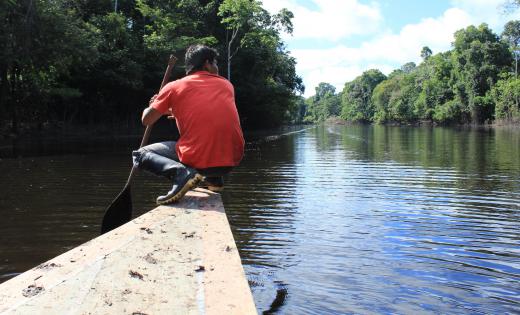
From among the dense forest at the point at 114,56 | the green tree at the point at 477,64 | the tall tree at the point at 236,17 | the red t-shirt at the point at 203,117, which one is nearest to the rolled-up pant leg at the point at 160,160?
the red t-shirt at the point at 203,117

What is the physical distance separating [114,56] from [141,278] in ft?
101

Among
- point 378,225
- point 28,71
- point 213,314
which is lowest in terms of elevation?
point 378,225

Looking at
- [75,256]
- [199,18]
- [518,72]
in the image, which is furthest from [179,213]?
[518,72]

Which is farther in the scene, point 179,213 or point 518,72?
point 518,72

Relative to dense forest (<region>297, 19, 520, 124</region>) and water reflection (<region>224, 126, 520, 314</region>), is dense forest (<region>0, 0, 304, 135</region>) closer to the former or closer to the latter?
water reflection (<region>224, 126, 520, 314</region>)

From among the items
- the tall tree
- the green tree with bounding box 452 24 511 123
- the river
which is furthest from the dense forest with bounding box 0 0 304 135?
the green tree with bounding box 452 24 511 123

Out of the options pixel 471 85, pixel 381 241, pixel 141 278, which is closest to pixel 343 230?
pixel 381 241

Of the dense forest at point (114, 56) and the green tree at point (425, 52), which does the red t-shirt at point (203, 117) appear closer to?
the dense forest at point (114, 56)

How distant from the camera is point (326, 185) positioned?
10.2 meters

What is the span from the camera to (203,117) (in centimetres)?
376

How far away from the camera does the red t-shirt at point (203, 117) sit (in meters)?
3.79

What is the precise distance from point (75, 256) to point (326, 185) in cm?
815

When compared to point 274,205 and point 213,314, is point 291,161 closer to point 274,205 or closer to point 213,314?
point 274,205

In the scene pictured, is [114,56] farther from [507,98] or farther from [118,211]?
[507,98]
